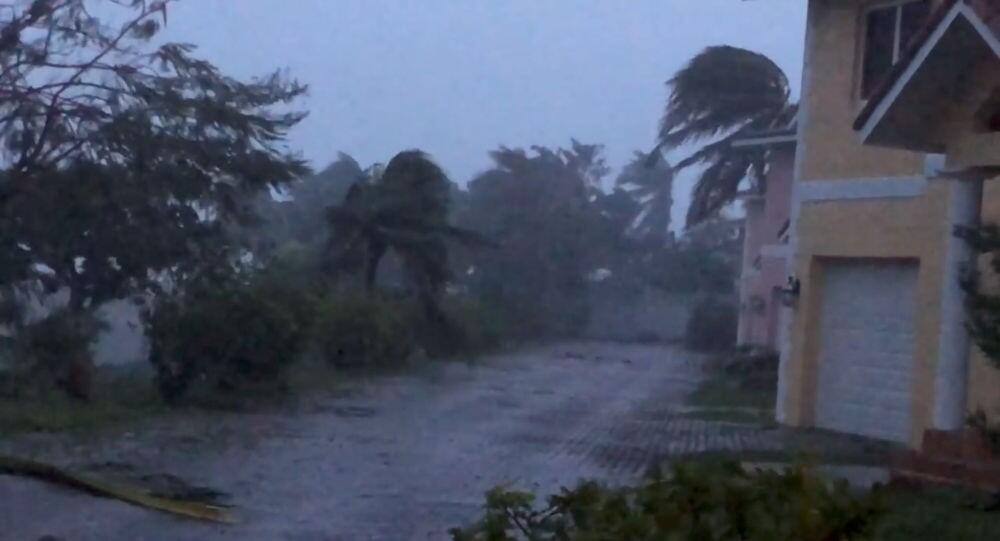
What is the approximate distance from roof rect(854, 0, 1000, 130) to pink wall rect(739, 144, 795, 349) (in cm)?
2684

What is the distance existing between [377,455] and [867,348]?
6.54 m

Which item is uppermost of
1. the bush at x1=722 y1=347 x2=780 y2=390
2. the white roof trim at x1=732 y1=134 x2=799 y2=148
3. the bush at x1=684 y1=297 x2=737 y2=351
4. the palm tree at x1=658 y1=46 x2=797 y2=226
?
the palm tree at x1=658 y1=46 x2=797 y2=226

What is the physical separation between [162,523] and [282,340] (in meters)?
13.0

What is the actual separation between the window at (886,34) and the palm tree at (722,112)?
2914cm

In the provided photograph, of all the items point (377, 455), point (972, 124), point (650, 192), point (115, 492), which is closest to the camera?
point (115, 492)

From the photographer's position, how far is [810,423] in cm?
2230

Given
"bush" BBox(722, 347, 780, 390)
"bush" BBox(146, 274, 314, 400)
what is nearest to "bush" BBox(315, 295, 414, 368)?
"bush" BBox(722, 347, 780, 390)

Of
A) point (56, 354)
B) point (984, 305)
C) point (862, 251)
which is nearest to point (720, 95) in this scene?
point (862, 251)

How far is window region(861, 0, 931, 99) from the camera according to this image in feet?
67.5

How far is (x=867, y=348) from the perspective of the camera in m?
21.1

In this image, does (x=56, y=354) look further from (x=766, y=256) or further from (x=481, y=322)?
(x=481, y=322)

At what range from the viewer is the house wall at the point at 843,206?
19.5 meters

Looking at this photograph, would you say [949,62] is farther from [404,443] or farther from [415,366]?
[415,366]

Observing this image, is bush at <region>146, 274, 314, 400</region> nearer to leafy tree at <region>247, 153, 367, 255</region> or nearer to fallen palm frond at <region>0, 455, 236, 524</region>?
fallen palm frond at <region>0, 455, 236, 524</region>
